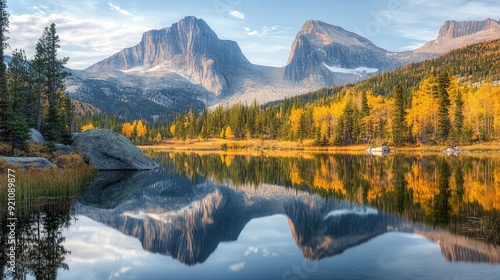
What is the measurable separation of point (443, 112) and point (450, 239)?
8707 cm

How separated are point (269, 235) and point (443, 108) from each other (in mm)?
88418

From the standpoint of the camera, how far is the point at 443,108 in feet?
296

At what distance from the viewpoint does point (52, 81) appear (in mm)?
51281

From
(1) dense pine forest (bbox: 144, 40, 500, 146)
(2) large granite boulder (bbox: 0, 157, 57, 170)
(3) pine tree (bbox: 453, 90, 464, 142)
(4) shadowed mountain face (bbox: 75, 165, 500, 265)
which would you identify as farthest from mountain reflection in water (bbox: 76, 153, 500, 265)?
(1) dense pine forest (bbox: 144, 40, 500, 146)

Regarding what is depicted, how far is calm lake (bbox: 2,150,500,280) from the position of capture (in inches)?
419

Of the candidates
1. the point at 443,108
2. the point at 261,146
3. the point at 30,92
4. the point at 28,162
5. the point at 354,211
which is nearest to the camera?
the point at 354,211

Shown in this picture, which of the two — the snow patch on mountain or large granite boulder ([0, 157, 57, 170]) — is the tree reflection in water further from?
the snow patch on mountain

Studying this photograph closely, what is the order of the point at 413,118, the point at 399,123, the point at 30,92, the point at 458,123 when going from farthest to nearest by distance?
the point at 399,123 < the point at 413,118 < the point at 458,123 < the point at 30,92

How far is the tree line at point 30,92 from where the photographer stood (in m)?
34.1

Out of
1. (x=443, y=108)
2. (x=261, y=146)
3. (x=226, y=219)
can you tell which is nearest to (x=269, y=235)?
(x=226, y=219)

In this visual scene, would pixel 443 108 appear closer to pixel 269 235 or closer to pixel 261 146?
pixel 261 146

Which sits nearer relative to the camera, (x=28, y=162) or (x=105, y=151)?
(x=28, y=162)

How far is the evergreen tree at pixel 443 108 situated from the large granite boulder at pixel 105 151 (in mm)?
72492

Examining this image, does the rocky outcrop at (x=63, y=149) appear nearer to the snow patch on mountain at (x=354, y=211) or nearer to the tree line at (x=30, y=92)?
the tree line at (x=30, y=92)
